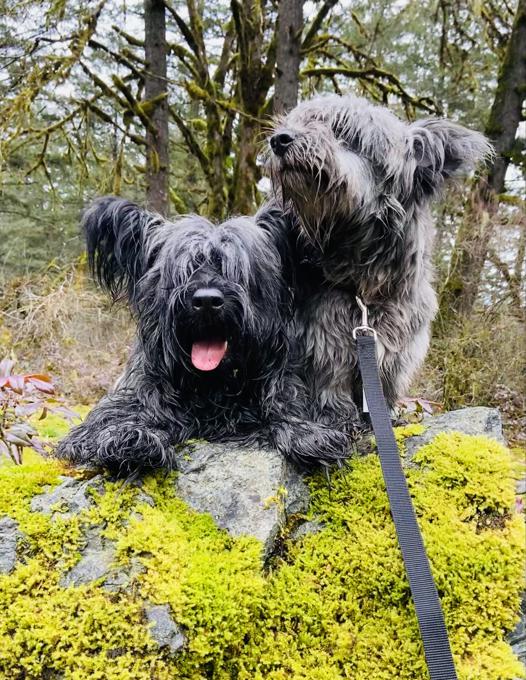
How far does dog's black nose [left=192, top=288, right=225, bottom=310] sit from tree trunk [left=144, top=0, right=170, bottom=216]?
→ 625 centimetres

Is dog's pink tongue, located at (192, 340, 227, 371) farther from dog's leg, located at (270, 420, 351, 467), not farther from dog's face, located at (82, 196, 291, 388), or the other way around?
dog's leg, located at (270, 420, 351, 467)

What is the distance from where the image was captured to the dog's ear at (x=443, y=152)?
2285 mm

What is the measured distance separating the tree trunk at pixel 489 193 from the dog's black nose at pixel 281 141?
16.1 feet

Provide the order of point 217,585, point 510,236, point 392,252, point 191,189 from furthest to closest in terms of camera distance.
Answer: point 191,189, point 510,236, point 392,252, point 217,585

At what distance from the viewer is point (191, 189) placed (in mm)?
12312

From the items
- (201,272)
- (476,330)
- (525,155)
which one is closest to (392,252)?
(201,272)

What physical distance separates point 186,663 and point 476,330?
6.30 metres

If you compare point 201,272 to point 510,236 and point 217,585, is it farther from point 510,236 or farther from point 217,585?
point 510,236

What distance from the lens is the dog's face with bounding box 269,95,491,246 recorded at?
6.82 ft

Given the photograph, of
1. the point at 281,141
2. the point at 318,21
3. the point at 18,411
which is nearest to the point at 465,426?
the point at 281,141

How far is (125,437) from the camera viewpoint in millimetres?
1967

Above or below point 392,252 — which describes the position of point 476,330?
below

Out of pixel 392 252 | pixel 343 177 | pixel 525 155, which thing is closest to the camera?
pixel 343 177

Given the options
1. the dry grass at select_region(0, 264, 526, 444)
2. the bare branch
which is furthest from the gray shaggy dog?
the bare branch
